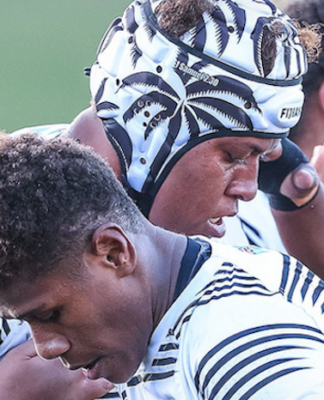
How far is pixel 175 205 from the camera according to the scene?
2.55 meters

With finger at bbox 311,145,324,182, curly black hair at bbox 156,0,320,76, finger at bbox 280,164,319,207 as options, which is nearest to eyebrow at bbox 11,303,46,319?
curly black hair at bbox 156,0,320,76

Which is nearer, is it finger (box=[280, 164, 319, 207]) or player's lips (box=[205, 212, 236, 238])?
player's lips (box=[205, 212, 236, 238])

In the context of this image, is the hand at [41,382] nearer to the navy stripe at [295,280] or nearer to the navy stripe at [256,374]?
the navy stripe at [295,280]

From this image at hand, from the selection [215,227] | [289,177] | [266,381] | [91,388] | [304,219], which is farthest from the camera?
[304,219]

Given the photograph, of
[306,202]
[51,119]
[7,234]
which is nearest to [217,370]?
[7,234]

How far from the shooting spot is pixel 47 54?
923cm

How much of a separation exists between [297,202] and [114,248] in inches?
58.4

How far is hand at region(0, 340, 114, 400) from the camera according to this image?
233 centimetres

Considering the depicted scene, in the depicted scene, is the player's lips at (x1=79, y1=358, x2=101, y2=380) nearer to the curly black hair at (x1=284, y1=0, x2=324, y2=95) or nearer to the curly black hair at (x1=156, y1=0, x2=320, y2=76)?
the curly black hair at (x1=156, y1=0, x2=320, y2=76)

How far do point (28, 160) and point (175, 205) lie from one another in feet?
2.74

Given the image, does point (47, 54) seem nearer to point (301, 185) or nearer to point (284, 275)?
point (301, 185)

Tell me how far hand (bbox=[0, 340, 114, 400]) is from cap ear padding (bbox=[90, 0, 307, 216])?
0.57m

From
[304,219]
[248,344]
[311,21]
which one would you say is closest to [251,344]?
[248,344]

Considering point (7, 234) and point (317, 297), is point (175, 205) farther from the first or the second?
point (7, 234)
